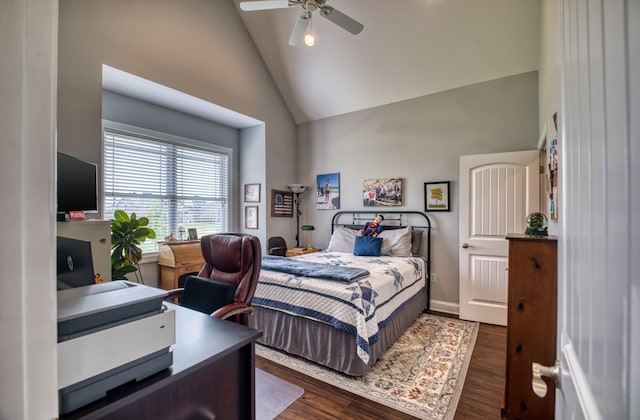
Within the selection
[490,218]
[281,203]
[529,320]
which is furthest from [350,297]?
[281,203]

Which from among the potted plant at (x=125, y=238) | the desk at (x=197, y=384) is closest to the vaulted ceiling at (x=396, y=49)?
the potted plant at (x=125, y=238)

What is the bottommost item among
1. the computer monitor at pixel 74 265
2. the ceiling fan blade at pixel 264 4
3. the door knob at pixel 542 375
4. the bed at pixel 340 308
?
the bed at pixel 340 308

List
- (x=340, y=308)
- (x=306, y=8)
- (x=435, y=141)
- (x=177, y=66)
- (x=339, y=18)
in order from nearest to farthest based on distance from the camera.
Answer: (x=340, y=308) → (x=306, y=8) → (x=339, y=18) → (x=177, y=66) → (x=435, y=141)

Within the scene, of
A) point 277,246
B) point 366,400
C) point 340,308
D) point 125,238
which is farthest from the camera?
point 277,246

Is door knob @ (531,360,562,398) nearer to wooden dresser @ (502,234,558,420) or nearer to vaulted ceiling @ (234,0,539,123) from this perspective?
wooden dresser @ (502,234,558,420)

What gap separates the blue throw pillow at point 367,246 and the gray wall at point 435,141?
77cm

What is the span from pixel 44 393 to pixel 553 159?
271 cm

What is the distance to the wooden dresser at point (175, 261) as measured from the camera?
3.59m

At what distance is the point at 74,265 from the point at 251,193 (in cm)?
376

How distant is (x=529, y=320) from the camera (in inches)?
66.1

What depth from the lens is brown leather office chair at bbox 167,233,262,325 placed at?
6.28 ft

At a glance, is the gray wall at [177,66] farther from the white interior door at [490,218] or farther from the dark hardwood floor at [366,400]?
the white interior door at [490,218]

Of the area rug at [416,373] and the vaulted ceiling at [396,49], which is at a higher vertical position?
the vaulted ceiling at [396,49]

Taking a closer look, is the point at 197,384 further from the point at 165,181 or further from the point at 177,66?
the point at 165,181
